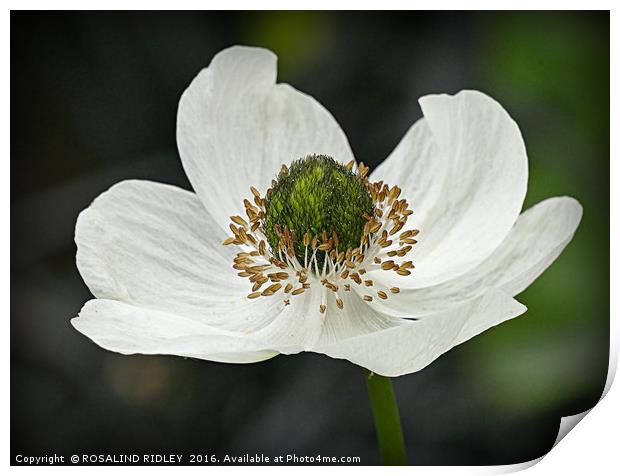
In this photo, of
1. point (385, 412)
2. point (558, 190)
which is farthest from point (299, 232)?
point (558, 190)

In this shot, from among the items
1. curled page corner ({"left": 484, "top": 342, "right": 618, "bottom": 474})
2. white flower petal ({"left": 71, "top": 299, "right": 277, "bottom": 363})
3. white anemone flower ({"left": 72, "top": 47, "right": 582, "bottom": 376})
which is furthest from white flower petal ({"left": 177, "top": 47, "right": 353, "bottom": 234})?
curled page corner ({"left": 484, "top": 342, "right": 618, "bottom": 474})

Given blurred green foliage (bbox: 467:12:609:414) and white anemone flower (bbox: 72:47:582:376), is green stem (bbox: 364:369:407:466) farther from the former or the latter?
blurred green foliage (bbox: 467:12:609:414)

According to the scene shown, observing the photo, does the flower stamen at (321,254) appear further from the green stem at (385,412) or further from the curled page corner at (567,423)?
the curled page corner at (567,423)

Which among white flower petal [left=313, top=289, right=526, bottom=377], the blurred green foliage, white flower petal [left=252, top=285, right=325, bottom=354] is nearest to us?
white flower petal [left=313, top=289, right=526, bottom=377]

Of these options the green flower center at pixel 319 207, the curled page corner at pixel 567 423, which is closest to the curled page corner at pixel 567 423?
the curled page corner at pixel 567 423

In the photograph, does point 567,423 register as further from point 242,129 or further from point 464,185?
point 242,129
